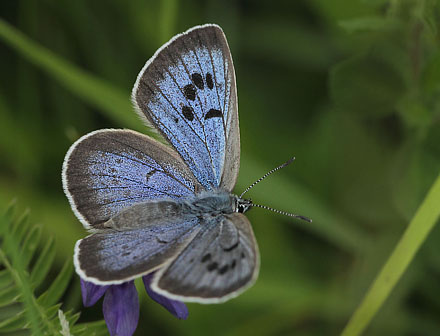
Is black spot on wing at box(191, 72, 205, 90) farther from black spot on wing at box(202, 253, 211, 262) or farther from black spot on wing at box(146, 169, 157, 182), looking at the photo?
black spot on wing at box(202, 253, 211, 262)

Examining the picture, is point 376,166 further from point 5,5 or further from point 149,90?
point 5,5

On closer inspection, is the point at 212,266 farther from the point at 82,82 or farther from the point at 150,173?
the point at 82,82

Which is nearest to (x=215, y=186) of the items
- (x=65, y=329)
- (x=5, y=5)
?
(x=65, y=329)

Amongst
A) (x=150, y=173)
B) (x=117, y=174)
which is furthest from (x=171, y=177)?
(x=117, y=174)

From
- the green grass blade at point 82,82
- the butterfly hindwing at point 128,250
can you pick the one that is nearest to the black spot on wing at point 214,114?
the butterfly hindwing at point 128,250

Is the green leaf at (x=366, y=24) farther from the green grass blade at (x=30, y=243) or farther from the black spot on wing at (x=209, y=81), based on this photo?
the green grass blade at (x=30, y=243)

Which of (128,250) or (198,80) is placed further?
(198,80)

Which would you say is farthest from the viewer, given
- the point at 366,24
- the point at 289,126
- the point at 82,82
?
the point at 289,126
